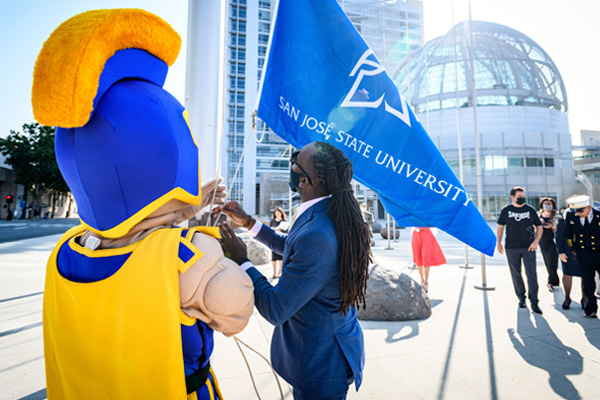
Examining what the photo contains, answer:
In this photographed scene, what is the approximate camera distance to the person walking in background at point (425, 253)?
243 inches

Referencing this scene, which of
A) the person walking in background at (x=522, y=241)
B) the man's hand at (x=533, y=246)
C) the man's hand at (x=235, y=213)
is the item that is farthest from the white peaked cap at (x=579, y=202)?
the man's hand at (x=235, y=213)

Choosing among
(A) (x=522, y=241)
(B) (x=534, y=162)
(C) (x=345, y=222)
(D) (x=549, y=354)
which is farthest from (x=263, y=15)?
(C) (x=345, y=222)

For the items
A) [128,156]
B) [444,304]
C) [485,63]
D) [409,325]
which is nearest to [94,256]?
[128,156]

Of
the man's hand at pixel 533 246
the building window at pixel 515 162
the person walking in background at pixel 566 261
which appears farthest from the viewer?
the building window at pixel 515 162

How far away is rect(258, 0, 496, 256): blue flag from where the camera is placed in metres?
2.68

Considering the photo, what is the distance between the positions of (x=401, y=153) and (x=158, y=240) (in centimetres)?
226

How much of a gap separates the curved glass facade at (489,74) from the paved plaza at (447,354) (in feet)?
125

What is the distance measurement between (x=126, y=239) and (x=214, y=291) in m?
0.37

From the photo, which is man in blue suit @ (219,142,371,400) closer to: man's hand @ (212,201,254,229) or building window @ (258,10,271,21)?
man's hand @ (212,201,254,229)

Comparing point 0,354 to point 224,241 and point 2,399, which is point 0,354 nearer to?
point 2,399

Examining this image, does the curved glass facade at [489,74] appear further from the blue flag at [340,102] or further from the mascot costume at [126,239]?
the mascot costume at [126,239]

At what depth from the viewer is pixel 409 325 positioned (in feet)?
14.0

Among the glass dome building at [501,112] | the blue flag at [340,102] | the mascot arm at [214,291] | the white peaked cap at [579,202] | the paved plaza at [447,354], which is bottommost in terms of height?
the paved plaza at [447,354]

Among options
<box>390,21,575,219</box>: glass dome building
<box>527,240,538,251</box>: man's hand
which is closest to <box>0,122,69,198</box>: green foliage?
<box>390,21,575,219</box>: glass dome building
